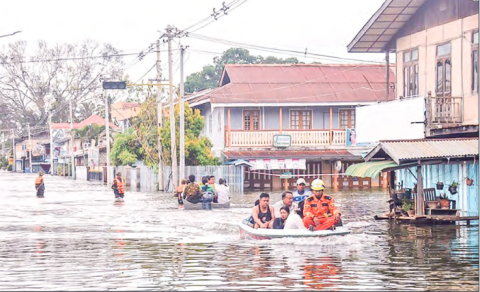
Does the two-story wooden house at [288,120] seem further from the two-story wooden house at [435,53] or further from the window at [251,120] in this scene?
the two-story wooden house at [435,53]

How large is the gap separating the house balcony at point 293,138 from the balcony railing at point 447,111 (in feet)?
88.9

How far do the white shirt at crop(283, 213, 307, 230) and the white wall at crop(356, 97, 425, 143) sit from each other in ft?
30.2

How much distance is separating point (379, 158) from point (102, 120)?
314 feet

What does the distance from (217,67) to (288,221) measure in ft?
267

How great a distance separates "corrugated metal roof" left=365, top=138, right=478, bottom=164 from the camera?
25.5 metres

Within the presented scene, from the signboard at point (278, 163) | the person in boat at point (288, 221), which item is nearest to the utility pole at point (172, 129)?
the signboard at point (278, 163)

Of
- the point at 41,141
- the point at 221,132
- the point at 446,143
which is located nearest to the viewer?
the point at 446,143

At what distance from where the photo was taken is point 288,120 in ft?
191

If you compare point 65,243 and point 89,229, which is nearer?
point 65,243

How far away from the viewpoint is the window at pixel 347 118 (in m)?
58.6

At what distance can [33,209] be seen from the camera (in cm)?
3972

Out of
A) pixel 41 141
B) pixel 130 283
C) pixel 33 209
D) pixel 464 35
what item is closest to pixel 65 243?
pixel 130 283

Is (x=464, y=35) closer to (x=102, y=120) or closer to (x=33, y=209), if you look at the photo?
(x=33, y=209)

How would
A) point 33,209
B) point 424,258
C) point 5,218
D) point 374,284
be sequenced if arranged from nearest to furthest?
point 374,284 < point 424,258 < point 5,218 < point 33,209
